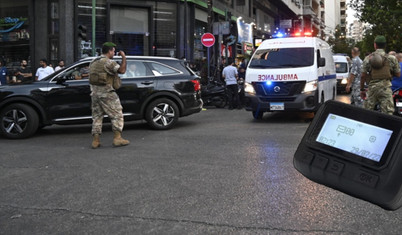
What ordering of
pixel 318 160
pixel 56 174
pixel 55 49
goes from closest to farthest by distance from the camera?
pixel 318 160 → pixel 56 174 → pixel 55 49

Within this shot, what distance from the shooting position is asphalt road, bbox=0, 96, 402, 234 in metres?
3.37

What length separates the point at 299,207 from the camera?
3.77 m

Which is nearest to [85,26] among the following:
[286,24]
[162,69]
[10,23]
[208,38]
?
[10,23]

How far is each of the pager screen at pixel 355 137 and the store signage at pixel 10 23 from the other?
20.1m

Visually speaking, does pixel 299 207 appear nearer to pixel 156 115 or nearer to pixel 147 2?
pixel 156 115

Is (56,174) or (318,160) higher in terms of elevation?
(318,160)

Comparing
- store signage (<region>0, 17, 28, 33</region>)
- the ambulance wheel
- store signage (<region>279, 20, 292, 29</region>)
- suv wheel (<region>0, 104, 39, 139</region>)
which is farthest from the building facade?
store signage (<region>279, 20, 292, 29</region>)

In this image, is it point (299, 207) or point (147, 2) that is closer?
point (299, 207)

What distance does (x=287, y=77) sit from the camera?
9625 mm

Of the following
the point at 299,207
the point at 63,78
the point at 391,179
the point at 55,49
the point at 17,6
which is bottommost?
the point at 299,207

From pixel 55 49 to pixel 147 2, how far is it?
5.28 metres

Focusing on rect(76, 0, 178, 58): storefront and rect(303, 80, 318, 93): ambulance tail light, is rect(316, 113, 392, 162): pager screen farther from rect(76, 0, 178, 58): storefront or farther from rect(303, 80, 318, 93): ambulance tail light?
rect(76, 0, 178, 58): storefront

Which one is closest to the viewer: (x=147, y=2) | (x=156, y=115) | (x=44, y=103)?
(x=44, y=103)

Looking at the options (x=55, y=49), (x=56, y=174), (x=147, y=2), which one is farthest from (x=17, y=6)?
(x=56, y=174)
